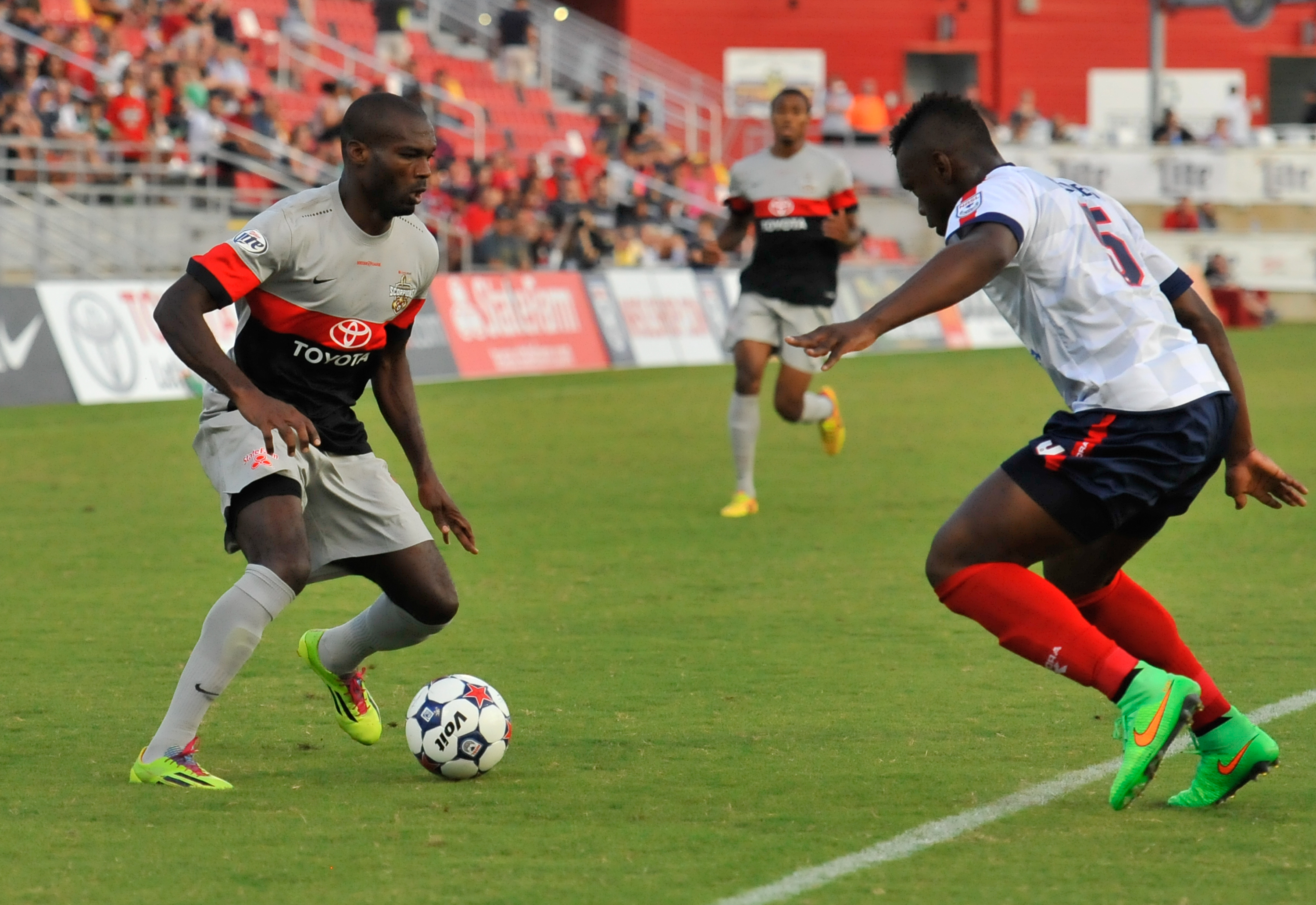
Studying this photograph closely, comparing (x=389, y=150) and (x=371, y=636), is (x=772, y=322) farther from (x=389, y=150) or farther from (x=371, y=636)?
(x=389, y=150)

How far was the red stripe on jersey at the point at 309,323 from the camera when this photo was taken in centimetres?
533

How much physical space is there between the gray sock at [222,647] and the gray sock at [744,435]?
637cm

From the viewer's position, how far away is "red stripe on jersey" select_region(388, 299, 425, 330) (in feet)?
18.3

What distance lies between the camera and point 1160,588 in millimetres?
8633

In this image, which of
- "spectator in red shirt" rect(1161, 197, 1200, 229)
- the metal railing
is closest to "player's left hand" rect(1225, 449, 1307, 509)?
the metal railing

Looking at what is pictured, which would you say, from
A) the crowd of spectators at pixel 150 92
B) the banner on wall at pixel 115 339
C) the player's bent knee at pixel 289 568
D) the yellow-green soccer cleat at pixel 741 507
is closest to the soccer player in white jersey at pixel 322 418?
the player's bent knee at pixel 289 568

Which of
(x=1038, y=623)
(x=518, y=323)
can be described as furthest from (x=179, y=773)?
(x=518, y=323)

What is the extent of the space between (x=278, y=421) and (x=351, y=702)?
1.20m

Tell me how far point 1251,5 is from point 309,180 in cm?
1948

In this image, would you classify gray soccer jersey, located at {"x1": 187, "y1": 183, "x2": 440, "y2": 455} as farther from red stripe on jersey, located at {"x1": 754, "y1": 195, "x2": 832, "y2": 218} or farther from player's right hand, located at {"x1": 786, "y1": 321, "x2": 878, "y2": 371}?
red stripe on jersey, located at {"x1": 754, "y1": 195, "x2": 832, "y2": 218}

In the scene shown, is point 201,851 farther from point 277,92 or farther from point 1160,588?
point 277,92

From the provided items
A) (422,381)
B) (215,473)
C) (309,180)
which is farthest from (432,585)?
(309,180)

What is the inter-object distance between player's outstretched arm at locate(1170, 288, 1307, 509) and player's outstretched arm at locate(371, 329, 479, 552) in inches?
88.4

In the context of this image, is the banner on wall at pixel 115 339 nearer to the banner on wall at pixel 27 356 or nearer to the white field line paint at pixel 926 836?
the banner on wall at pixel 27 356
